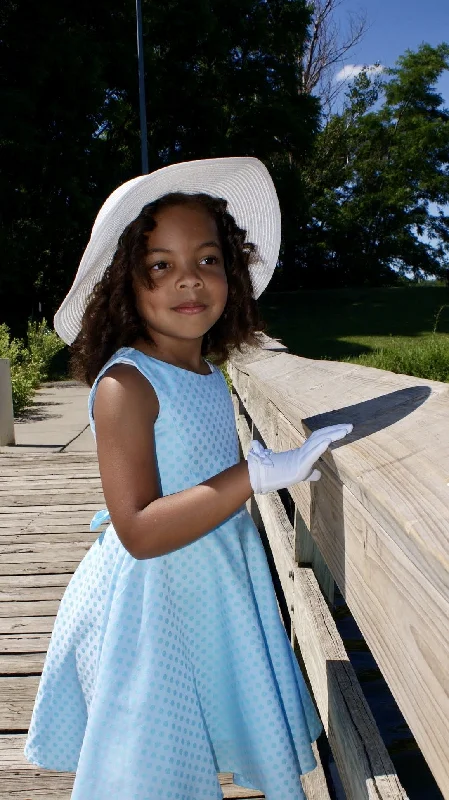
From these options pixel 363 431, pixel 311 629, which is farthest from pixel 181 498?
pixel 311 629

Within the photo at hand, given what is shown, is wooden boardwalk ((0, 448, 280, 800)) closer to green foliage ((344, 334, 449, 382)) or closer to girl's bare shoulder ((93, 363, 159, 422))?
girl's bare shoulder ((93, 363, 159, 422))

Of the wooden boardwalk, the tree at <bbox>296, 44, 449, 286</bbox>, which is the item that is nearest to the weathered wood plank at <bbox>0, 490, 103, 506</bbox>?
the wooden boardwalk

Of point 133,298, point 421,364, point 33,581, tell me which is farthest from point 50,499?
point 421,364

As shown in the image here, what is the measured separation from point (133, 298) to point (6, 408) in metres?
5.08

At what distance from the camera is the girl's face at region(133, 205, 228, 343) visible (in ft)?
5.84

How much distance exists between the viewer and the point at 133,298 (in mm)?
1942

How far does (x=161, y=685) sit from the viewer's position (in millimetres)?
1556

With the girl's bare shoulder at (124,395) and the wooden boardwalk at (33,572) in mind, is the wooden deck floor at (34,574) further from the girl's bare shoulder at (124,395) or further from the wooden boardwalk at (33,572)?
the girl's bare shoulder at (124,395)

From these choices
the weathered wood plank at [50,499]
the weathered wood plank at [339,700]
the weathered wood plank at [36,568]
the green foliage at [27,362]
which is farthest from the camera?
the green foliage at [27,362]

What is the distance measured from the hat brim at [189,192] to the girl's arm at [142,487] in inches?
16.0

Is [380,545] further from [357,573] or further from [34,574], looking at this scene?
[34,574]

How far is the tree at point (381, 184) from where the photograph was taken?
33875 mm

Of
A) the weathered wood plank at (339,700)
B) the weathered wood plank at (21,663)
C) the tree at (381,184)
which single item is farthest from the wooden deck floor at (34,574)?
the tree at (381,184)

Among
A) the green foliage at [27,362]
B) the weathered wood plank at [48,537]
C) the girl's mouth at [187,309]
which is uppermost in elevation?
the girl's mouth at [187,309]
